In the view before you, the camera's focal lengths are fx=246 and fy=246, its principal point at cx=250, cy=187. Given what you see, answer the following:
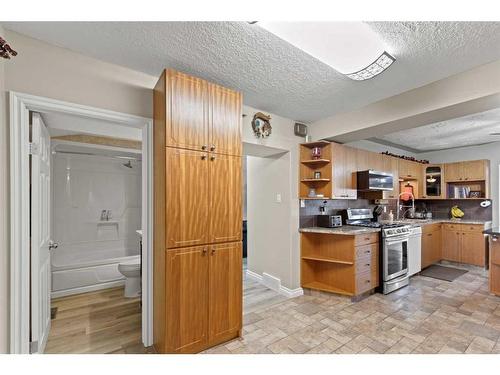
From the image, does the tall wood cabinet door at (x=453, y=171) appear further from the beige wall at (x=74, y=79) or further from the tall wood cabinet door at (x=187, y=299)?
the beige wall at (x=74, y=79)

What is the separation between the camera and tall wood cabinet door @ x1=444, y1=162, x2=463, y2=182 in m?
5.06

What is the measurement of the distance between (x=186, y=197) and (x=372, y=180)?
3028mm

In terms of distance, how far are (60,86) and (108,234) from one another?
327 centimetres

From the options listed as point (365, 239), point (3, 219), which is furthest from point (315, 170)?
point (3, 219)

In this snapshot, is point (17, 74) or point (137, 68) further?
point (137, 68)

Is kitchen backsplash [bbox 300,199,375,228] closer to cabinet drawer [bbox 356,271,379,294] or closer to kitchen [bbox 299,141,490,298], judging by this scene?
kitchen [bbox 299,141,490,298]

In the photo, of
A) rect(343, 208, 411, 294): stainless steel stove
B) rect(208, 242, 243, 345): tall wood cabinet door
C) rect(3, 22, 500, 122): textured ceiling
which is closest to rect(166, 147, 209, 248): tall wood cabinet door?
rect(208, 242, 243, 345): tall wood cabinet door

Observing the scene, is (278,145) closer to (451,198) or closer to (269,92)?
(269,92)

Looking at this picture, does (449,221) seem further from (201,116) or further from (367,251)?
(201,116)

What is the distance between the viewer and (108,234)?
174 inches

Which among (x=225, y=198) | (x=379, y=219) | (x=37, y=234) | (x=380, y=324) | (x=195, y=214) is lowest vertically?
(x=380, y=324)

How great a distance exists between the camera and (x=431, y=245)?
469cm

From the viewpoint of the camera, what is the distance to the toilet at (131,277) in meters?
3.25
